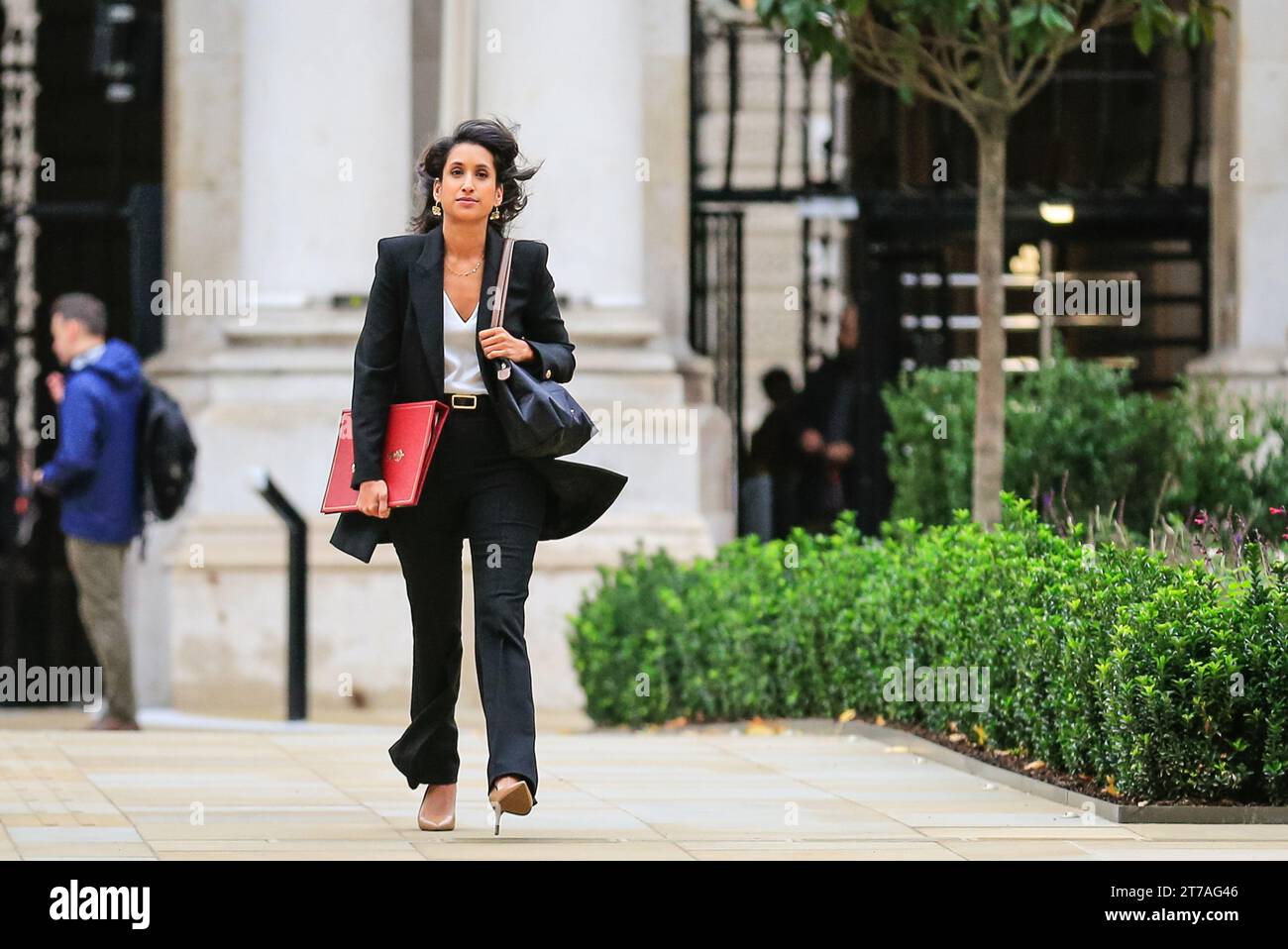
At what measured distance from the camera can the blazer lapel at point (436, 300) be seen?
22.9ft

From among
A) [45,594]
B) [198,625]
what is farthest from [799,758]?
[45,594]

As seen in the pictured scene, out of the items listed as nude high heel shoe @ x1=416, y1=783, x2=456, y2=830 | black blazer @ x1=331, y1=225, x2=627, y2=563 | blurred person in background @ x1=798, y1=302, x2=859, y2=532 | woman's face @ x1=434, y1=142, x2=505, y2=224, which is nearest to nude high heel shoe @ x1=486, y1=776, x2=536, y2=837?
nude high heel shoe @ x1=416, y1=783, x2=456, y2=830

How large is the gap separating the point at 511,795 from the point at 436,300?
1.35 meters

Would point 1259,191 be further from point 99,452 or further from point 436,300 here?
point 436,300

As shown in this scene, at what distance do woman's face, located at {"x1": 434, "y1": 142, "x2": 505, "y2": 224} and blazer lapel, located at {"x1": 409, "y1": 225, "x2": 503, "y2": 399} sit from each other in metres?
0.11

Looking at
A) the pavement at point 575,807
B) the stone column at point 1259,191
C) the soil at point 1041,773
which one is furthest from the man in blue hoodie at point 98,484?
the stone column at point 1259,191

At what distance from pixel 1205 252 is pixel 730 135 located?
10.5 ft

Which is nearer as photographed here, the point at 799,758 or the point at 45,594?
the point at 799,758

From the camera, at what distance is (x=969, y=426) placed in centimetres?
1325

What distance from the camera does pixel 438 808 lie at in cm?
717

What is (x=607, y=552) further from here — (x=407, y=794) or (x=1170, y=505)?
(x=407, y=794)

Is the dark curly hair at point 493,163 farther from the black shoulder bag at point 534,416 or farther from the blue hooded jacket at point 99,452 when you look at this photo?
the blue hooded jacket at point 99,452

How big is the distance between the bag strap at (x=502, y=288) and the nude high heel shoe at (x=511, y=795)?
1071mm

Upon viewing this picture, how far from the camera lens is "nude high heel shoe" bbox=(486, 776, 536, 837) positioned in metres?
6.66
